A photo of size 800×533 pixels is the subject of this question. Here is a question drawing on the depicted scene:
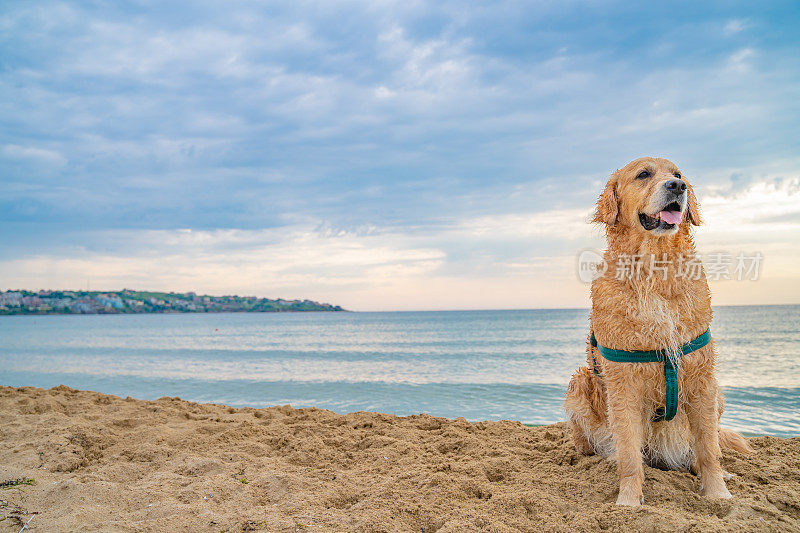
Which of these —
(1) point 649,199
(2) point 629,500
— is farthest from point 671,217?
(2) point 629,500

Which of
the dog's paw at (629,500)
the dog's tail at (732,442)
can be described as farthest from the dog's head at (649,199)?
the dog's tail at (732,442)

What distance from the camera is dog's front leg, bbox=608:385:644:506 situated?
10.5 ft

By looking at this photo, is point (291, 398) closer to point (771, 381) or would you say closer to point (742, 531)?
point (742, 531)

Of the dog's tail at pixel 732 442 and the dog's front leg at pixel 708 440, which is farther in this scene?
the dog's tail at pixel 732 442

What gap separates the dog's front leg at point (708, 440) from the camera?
3.22 metres

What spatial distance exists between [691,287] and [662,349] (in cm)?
48

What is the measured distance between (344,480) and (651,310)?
108 inches

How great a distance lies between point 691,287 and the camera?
3.19 m

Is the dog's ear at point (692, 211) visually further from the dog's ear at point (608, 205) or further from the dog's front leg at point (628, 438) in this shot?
the dog's front leg at point (628, 438)

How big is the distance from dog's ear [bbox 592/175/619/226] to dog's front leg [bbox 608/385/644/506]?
120 centimetres

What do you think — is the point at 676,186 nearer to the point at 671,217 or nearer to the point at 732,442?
the point at 671,217

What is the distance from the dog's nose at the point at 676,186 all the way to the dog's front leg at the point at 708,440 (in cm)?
137

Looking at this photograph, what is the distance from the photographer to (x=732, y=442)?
409 cm

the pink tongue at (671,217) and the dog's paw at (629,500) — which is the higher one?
the pink tongue at (671,217)
